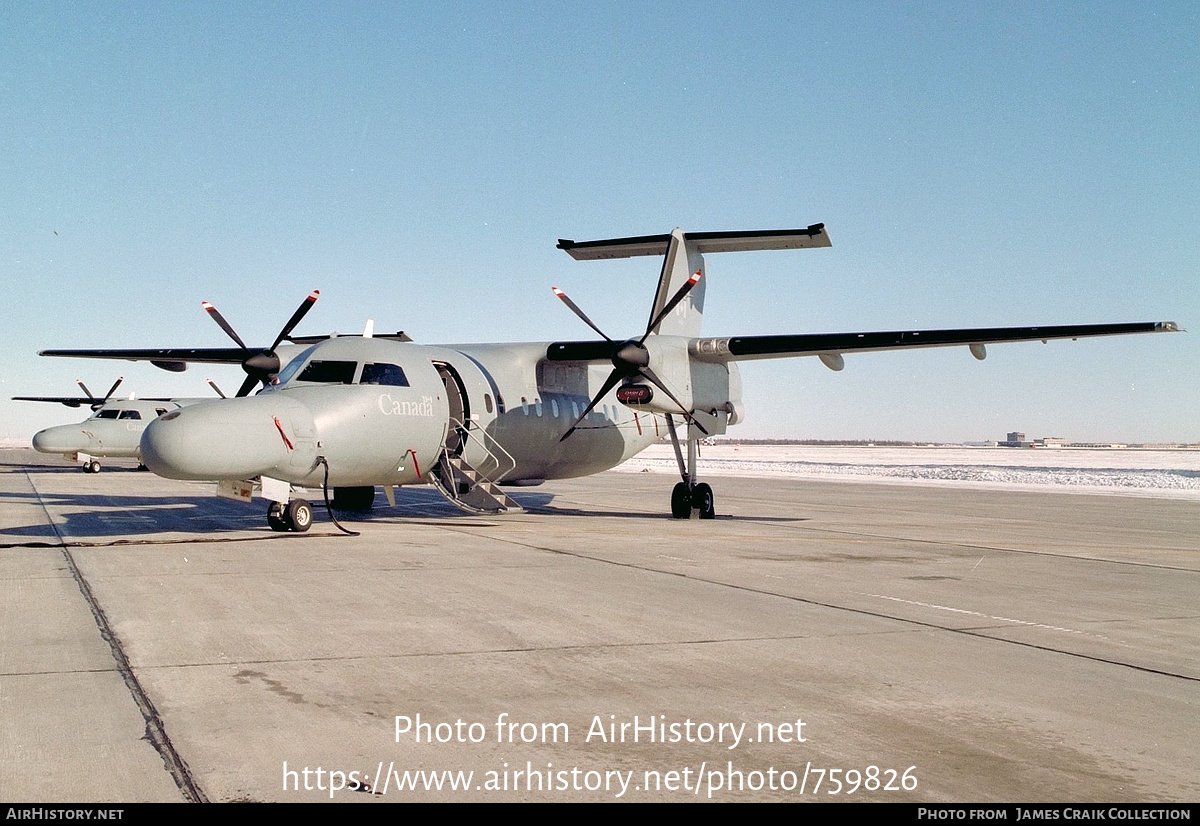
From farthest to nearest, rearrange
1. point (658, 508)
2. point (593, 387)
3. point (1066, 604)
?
point (658, 508)
point (593, 387)
point (1066, 604)

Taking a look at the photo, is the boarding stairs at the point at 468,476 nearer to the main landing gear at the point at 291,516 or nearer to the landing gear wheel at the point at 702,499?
the main landing gear at the point at 291,516

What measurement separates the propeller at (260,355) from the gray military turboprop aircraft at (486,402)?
3 centimetres

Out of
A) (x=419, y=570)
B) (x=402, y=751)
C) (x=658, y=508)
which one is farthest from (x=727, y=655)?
(x=658, y=508)

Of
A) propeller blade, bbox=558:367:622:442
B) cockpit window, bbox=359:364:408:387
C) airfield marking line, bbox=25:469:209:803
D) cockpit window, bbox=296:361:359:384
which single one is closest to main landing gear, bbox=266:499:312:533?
cockpit window, bbox=296:361:359:384

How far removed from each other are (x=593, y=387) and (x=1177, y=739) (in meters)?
18.9

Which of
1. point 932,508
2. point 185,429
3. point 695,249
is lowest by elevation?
point 932,508

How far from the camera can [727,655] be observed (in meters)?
6.95

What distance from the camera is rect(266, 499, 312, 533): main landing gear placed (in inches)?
604

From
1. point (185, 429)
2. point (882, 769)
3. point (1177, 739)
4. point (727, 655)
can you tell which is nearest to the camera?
point (882, 769)

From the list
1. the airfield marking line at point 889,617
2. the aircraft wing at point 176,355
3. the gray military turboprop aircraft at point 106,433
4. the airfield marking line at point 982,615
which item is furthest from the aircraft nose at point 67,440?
the airfield marking line at point 982,615

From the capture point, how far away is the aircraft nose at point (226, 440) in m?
13.1

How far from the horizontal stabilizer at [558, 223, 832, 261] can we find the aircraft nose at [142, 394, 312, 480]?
9.50 m

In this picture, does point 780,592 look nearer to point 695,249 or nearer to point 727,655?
point 727,655

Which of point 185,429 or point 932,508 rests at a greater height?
point 185,429
